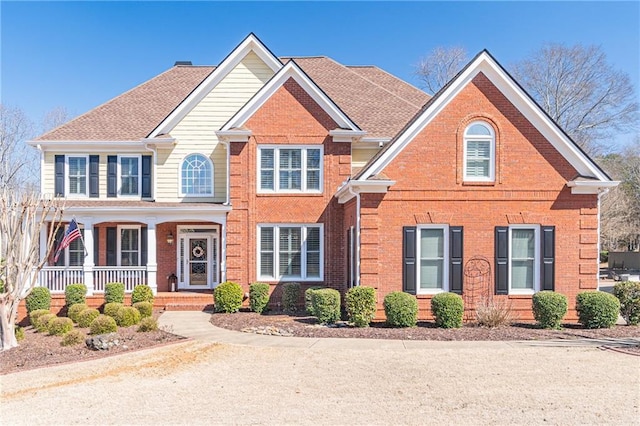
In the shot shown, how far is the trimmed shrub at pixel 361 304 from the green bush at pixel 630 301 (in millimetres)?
6831

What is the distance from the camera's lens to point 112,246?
66.7 feet

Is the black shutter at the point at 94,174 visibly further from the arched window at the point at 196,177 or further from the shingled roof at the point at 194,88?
the arched window at the point at 196,177

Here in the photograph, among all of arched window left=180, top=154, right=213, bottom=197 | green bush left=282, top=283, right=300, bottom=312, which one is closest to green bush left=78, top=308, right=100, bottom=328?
green bush left=282, top=283, right=300, bottom=312

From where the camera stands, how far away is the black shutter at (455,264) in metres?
14.6

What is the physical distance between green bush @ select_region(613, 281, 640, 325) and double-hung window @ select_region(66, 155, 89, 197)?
62.4ft

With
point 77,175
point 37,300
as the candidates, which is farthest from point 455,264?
point 77,175

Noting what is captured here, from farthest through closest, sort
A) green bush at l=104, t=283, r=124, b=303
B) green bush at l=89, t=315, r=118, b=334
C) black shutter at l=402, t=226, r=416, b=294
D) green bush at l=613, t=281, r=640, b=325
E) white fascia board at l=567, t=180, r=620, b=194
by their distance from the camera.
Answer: green bush at l=104, t=283, r=124, b=303
black shutter at l=402, t=226, r=416, b=294
white fascia board at l=567, t=180, r=620, b=194
green bush at l=613, t=281, r=640, b=325
green bush at l=89, t=315, r=118, b=334

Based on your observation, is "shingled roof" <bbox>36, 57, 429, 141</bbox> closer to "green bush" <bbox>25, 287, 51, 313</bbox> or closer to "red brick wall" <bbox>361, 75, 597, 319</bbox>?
"red brick wall" <bbox>361, 75, 597, 319</bbox>

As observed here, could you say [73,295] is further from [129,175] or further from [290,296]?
[290,296]

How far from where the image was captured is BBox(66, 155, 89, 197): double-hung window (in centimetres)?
2048

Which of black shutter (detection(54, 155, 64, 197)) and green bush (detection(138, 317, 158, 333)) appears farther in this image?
black shutter (detection(54, 155, 64, 197))

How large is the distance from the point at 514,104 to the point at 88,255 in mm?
15184

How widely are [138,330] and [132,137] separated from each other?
943 cm

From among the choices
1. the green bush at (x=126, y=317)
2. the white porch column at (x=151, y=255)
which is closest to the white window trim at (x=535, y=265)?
the green bush at (x=126, y=317)
